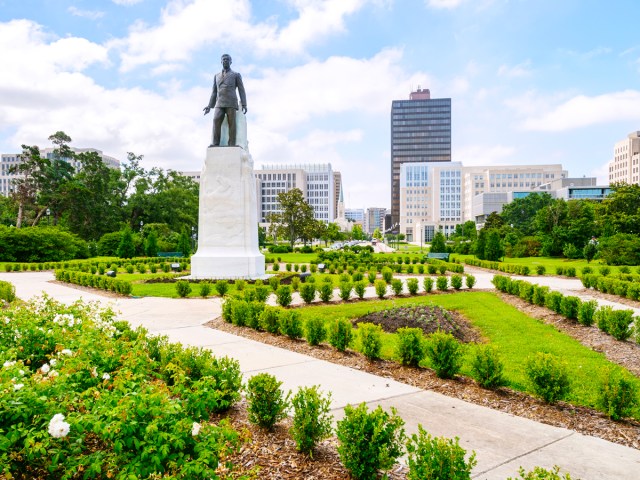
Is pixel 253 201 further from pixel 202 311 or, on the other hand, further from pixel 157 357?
pixel 157 357

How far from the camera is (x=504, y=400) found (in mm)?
5484

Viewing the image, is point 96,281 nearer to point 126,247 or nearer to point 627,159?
point 126,247

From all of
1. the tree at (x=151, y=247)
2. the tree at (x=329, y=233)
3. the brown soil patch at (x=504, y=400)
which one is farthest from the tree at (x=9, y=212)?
the brown soil patch at (x=504, y=400)

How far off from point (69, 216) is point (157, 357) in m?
55.2

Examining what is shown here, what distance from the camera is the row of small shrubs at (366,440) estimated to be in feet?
9.71

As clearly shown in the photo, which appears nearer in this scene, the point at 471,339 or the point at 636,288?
the point at 471,339

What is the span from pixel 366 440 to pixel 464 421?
5.90ft

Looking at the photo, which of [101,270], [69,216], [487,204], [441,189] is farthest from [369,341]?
[441,189]

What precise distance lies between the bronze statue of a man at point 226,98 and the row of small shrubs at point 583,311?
15227 mm

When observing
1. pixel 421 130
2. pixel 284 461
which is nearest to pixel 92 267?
pixel 284 461

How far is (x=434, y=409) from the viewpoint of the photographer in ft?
16.8

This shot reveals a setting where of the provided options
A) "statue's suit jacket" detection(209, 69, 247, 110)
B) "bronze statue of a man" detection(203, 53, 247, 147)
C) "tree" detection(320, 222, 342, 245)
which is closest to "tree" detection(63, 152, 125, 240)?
"tree" detection(320, 222, 342, 245)

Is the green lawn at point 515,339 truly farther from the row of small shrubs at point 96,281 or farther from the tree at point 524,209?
the tree at point 524,209

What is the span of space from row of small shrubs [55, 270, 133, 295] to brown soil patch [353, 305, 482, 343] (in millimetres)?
9501
